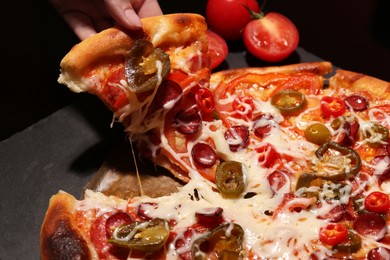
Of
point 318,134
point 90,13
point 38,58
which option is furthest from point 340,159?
point 38,58

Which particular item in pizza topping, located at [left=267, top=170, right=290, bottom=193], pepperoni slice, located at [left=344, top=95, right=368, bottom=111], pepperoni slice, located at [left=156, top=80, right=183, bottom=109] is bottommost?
pepperoni slice, located at [left=344, top=95, right=368, bottom=111]

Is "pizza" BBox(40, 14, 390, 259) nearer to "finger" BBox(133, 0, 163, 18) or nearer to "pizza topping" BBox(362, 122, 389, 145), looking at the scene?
"pizza topping" BBox(362, 122, 389, 145)

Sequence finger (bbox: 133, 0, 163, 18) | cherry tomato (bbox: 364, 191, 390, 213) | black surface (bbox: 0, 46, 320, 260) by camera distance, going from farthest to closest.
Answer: finger (bbox: 133, 0, 163, 18) → black surface (bbox: 0, 46, 320, 260) → cherry tomato (bbox: 364, 191, 390, 213)

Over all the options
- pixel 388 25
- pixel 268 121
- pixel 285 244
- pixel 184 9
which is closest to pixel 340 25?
pixel 388 25

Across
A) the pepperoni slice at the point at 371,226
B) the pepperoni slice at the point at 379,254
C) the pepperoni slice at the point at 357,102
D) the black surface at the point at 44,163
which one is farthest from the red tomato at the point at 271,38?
the pepperoni slice at the point at 379,254

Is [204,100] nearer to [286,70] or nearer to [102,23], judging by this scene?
[286,70]

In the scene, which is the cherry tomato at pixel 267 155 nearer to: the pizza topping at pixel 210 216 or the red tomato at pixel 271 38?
the pizza topping at pixel 210 216

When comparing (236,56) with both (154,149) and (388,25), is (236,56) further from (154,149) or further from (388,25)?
(388,25)

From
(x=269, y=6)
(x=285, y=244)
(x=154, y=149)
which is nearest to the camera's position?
(x=285, y=244)

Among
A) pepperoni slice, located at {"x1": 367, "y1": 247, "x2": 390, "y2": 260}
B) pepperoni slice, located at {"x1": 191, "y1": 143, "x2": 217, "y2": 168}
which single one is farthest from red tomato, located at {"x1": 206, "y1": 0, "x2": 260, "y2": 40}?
pepperoni slice, located at {"x1": 367, "y1": 247, "x2": 390, "y2": 260}
